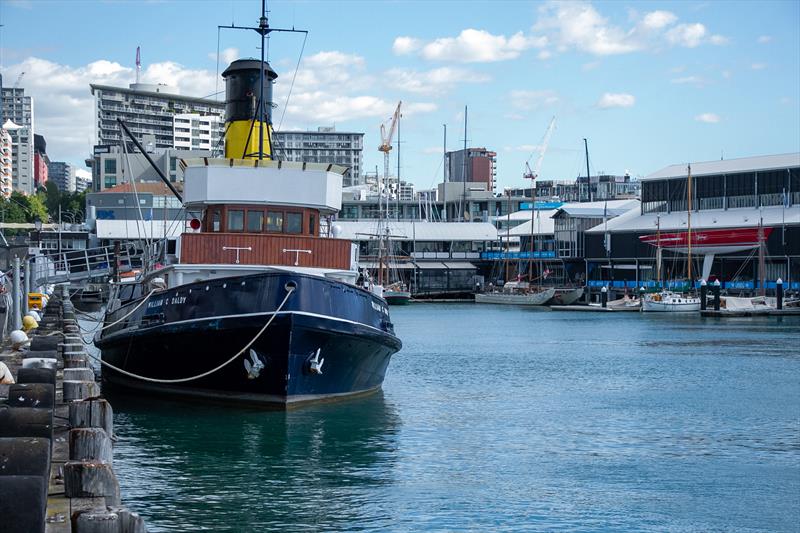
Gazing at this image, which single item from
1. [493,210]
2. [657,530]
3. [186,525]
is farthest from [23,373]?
[493,210]

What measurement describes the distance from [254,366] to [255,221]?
4.69 metres

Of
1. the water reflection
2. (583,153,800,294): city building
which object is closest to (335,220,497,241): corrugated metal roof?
(583,153,800,294): city building

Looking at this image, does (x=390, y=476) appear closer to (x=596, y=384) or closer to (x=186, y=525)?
(x=186, y=525)

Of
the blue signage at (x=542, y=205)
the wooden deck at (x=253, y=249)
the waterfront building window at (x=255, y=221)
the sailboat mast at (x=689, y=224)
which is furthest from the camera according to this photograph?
the blue signage at (x=542, y=205)

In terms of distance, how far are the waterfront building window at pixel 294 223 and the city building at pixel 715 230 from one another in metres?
72.0

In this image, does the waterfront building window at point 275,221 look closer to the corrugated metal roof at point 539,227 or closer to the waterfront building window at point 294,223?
the waterfront building window at point 294,223

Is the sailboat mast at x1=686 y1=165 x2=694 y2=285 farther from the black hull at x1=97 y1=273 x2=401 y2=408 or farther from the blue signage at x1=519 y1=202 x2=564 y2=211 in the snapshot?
the black hull at x1=97 y1=273 x2=401 y2=408

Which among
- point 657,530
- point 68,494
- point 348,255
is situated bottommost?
point 657,530

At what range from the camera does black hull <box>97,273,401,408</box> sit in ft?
77.2

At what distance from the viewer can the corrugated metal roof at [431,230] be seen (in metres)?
125

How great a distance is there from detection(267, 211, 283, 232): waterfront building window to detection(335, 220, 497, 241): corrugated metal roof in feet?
314

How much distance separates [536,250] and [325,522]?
109 metres

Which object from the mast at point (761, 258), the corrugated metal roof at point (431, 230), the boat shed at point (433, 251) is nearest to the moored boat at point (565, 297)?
the boat shed at point (433, 251)

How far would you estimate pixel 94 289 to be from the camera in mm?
90375
